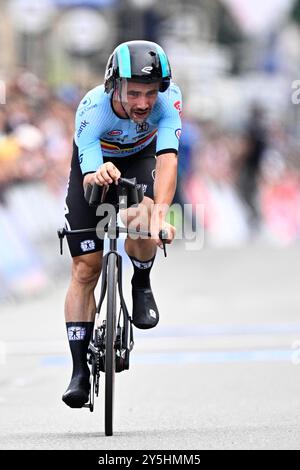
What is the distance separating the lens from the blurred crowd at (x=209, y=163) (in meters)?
16.6

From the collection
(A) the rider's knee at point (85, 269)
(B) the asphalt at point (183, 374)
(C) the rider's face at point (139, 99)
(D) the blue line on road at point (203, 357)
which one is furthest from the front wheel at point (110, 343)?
(D) the blue line on road at point (203, 357)

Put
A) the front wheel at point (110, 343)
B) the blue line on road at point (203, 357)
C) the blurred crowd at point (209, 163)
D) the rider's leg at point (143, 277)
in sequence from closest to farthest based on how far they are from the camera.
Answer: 1. the front wheel at point (110, 343)
2. the rider's leg at point (143, 277)
3. the blue line on road at point (203, 357)
4. the blurred crowd at point (209, 163)

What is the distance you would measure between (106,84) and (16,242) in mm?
8446

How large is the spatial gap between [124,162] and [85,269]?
1.98 ft

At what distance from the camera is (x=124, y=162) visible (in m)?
7.88

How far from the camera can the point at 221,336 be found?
1248 cm

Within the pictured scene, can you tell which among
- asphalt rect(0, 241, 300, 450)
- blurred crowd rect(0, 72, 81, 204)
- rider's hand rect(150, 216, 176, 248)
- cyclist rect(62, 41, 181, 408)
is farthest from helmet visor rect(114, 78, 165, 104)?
blurred crowd rect(0, 72, 81, 204)

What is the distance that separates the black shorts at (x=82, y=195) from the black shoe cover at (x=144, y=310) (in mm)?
412

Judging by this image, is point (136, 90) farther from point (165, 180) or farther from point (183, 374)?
point (183, 374)

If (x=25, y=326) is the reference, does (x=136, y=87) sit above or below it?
above

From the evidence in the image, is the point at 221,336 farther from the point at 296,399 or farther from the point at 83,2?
the point at 83,2

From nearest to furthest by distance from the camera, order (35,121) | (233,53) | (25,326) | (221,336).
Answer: (221,336) → (25,326) → (35,121) → (233,53)

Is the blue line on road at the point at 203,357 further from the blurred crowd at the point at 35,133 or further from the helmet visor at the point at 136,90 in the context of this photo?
the blurred crowd at the point at 35,133

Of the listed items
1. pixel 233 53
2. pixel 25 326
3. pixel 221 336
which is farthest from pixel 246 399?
pixel 233 53
